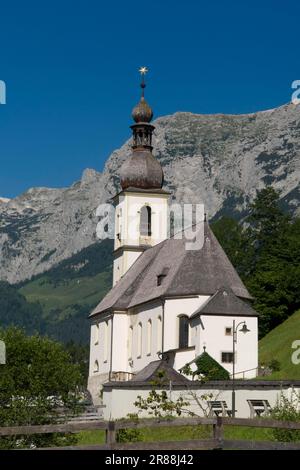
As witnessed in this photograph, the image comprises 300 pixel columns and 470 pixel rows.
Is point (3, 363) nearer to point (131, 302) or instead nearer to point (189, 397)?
point (189, 397)

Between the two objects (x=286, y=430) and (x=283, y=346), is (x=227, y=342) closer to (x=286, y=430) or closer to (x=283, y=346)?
(x=283, y=346)

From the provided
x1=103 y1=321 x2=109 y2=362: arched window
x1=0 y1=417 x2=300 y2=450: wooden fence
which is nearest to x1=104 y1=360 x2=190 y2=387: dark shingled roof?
x1=103 y1=321 x2=109 y2=362: arched window

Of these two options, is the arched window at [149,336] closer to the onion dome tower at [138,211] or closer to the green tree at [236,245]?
the onion dome tower at [138,211]

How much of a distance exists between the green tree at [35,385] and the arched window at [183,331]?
10463 millimetres

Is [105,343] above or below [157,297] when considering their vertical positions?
below

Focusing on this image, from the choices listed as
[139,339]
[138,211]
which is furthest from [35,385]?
[138,211]

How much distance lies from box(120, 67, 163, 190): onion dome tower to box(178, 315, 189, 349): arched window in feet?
79.0

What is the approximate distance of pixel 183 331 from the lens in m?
64.4

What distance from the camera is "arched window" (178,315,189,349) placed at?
63.8 m

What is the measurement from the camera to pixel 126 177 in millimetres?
87125

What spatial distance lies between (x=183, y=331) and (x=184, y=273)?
14.4 feet

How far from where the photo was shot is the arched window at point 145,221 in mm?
85500

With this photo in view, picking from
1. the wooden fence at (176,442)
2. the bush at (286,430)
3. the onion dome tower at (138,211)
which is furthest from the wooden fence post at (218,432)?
the onion dome tower at (138,211)
